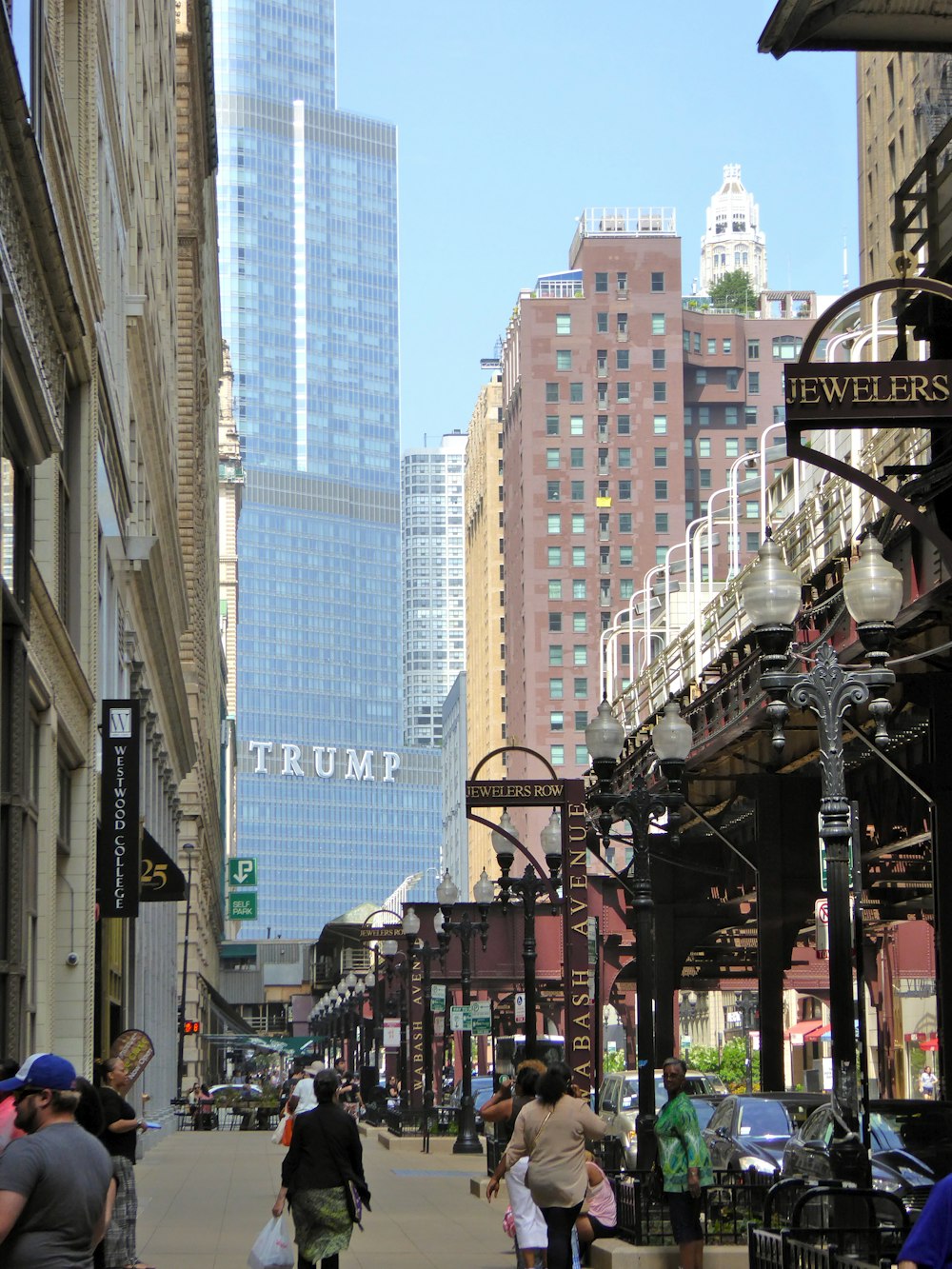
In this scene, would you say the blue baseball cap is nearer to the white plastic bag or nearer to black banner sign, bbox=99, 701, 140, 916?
the white plastic bag

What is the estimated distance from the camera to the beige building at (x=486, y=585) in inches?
7082

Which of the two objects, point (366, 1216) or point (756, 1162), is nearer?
point (756, 1162)

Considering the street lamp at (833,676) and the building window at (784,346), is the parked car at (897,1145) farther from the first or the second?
the building window at (784,346)

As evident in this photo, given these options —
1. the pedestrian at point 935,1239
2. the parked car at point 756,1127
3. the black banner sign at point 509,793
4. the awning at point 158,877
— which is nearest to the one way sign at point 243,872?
the awning at point 158,877

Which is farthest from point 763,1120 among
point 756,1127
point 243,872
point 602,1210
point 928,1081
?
point 243,872

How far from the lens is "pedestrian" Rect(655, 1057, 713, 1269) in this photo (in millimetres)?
17016

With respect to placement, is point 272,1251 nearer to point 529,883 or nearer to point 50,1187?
point 50,1187

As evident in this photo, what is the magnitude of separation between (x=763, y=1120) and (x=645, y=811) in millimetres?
5017

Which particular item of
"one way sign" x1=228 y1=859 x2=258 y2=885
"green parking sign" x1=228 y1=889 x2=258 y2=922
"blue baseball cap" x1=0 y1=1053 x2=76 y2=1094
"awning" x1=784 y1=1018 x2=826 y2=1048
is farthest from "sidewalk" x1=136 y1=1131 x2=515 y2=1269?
"one way sign" x1=228 y1=859 x2=258 y2=885

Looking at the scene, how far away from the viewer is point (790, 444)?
47.7ft

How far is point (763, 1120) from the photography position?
24.8 m

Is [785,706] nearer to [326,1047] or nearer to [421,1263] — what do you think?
[421,1263]

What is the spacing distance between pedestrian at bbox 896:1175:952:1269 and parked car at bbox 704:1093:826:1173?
55.8ft

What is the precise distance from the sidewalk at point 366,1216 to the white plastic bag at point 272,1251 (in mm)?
4912
